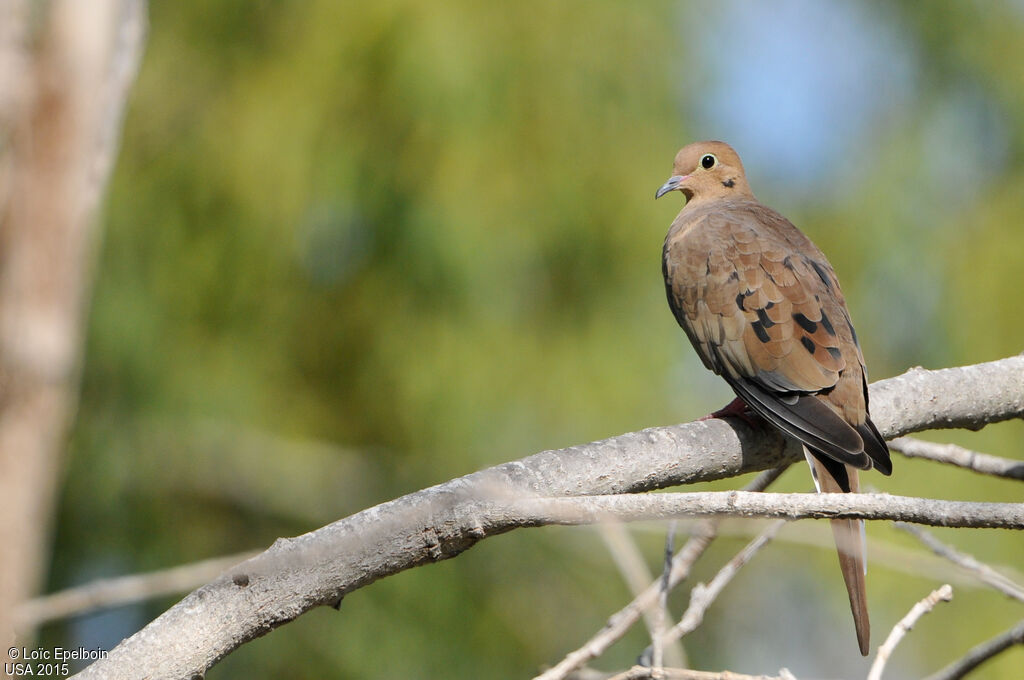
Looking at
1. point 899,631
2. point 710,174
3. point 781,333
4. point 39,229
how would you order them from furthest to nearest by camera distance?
point 710,174, point 781,333, point 899,631, point 39,229

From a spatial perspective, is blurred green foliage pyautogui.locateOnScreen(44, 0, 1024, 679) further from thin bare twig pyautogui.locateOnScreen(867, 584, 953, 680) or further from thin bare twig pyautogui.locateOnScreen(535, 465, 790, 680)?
thin bare twig pyautogui.locateOnScreen(867, 584, 953, 680)

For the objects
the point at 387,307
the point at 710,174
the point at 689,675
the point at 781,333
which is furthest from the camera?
the point at 387,307

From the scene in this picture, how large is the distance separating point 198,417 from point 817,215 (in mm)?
4243

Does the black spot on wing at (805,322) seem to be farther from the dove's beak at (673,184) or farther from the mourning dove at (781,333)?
the dove's beak at (673,184)

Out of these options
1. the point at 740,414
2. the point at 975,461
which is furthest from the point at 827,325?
the point at 975,461

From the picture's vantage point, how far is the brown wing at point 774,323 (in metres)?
2.62

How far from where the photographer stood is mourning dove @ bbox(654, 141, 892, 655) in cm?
254

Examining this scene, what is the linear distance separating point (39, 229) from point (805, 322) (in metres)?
2.25

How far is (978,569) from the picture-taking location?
2.05 meters

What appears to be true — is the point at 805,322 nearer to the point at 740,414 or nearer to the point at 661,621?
the point at 740,414

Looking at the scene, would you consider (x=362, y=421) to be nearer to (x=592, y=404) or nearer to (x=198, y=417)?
(x=198, y=417)

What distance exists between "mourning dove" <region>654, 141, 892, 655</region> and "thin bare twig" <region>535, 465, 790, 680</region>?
20cm

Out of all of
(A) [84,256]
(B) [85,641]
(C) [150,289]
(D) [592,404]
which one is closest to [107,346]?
(C) [150,289]

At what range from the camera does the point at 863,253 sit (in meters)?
6.89
